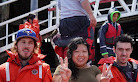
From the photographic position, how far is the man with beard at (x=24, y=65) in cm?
247

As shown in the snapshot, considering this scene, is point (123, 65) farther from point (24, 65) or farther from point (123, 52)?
point (24, 65)

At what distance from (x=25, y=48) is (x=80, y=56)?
2.31 feet

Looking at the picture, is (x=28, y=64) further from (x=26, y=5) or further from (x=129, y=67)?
(x=26, y=5)

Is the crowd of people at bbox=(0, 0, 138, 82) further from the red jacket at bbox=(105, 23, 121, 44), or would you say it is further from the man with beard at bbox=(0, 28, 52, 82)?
the red jacket at bbox=(105, 23, 121, 44)

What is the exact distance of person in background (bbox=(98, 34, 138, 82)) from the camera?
2689 millimetres

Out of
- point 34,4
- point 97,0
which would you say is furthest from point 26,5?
point 97,0

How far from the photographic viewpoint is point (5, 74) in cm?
246

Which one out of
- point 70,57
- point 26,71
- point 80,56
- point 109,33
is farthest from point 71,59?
point 109,33

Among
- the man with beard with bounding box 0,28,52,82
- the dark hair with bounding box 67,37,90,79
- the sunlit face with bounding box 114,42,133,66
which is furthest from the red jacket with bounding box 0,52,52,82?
the sunlit face with bounding box 114,42,133,66

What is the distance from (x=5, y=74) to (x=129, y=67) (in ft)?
5.32

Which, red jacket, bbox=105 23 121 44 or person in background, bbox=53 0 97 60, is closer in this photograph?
person in background, bbox=53 0 97 60

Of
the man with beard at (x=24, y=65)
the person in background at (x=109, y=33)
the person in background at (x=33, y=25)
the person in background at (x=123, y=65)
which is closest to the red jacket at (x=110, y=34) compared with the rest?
the person in background at (x=109, y=33)

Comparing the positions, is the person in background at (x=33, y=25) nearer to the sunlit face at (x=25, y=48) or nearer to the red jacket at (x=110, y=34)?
the red jacket at (x=110, y=34)

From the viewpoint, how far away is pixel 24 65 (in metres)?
2.58
